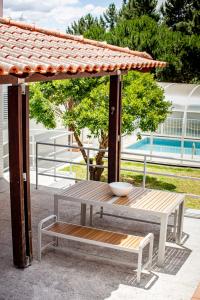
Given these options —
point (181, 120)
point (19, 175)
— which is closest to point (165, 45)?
point (181, 120)

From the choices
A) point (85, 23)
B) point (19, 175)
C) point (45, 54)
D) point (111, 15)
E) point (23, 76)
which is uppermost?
point (111, 15)

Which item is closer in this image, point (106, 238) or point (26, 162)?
point (26, 162)

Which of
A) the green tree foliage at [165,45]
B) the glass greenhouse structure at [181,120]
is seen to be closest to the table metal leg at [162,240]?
the glass greenhouse structure at [181,120]

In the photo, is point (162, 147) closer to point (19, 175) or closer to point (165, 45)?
point (165, 45)

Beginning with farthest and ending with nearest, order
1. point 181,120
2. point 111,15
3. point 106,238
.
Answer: point 111,15 → point 181,120 → point 106,238

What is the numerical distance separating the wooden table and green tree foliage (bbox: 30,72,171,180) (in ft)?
13.6

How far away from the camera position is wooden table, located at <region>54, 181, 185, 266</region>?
5.66 metres

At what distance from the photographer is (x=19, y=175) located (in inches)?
207

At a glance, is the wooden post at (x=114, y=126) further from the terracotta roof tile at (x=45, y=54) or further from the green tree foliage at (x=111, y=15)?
the green tree foliage at (x=111, y=15)

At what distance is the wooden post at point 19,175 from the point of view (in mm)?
5090

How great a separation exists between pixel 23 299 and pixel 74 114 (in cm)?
666

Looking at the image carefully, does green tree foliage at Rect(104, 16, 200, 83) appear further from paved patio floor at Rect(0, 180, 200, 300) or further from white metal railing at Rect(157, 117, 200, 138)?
paved patio floor at Rect(0, 180, 200, 300)

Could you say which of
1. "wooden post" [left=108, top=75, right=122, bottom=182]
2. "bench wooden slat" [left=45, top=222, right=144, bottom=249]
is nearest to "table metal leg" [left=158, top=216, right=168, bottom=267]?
"bench wooden slat" [left=45, top=222, right=144, bottom=249]

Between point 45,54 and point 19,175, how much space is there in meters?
1.43
